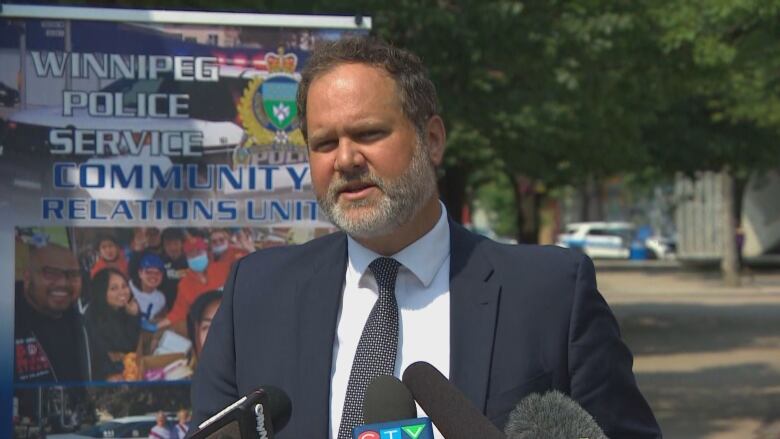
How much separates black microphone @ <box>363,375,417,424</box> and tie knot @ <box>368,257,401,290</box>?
0.45 meters

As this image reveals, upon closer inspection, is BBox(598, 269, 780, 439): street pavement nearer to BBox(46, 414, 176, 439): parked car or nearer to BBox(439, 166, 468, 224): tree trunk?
BBox(439, 166, 468, 224): tree trunk

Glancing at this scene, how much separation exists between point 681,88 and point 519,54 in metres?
4.95

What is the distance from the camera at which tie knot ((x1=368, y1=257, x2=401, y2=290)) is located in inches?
100.0

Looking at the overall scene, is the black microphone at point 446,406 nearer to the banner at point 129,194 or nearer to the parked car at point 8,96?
the banner at point 129,194

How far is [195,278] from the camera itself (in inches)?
221

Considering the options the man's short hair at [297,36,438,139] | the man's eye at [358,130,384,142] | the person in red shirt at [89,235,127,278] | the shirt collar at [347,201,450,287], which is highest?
the man's short hair at [297,36,438,139]

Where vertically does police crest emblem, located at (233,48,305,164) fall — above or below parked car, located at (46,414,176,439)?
above

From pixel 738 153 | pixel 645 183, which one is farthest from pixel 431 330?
pixel 645 183

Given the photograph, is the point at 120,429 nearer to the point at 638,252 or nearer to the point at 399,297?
the point at 399,297

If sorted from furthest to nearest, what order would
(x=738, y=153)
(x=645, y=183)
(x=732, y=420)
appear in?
(x=645, y=183) < (x=738, y=153) < (x=732, y=420)

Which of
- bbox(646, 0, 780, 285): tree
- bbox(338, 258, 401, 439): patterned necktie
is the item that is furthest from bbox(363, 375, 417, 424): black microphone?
bbox(646, 0, 780, 285): tree

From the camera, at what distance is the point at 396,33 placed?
1102 cm

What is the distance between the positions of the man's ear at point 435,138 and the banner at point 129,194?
3079 millimetres

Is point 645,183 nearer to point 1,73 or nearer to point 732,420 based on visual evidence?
point 732,420
